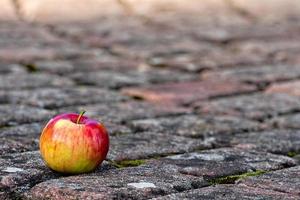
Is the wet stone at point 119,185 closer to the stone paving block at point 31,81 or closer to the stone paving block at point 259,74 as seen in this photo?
the stone paving block at point 31,81

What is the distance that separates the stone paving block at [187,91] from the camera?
3.79 m

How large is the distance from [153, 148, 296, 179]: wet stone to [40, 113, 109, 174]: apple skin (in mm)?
291

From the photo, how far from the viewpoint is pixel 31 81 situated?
3934mm

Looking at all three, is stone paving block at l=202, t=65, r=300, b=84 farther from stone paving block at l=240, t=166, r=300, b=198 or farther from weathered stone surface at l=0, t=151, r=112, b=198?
weathered stone surface at l=0, t=151, r=112, b=198

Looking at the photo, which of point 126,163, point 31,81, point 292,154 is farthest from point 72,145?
point 31,81

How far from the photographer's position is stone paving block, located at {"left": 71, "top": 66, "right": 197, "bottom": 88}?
4082 mm

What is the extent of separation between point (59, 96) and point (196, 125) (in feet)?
2.36

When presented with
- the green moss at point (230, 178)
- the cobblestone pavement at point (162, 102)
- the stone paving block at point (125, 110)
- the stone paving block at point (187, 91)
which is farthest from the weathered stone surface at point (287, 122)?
the green moss at point (230, 178)

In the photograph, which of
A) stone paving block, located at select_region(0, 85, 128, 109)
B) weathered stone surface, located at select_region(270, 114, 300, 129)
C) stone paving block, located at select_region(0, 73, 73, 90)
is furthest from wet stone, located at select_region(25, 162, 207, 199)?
stone paving block, located at select_region(0, 73, 73, 90)

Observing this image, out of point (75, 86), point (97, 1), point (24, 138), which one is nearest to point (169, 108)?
point (75, 86)

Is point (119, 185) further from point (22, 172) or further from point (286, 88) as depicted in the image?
point (286, 88)

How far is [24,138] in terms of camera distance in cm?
276

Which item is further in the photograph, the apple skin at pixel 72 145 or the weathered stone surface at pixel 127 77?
the weathered stone surface at pixel 127 77

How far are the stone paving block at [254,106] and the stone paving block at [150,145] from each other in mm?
592
